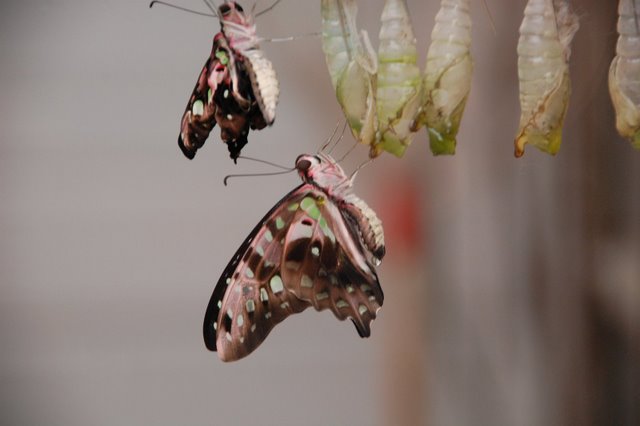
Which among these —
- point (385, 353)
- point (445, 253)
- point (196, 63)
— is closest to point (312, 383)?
point (385, 353)

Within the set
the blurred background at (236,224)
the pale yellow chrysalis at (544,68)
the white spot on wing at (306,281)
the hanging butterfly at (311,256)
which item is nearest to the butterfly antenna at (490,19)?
the blurred background at (236,224)

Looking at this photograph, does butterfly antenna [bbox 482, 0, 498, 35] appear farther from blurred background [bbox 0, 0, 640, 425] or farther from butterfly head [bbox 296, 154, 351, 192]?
butterfly head [bbox 296, 154, 351, 192]

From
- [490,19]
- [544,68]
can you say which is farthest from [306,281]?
[490,19]

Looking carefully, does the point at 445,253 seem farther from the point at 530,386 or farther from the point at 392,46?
the point at 392,46

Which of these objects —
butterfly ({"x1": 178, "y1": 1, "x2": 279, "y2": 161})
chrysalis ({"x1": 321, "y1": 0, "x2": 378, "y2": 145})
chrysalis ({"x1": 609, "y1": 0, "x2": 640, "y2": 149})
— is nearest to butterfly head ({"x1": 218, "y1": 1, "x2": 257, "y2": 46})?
butterfly ({"x1": 178, "y1": 1, "x2": 279, "y2": 161})

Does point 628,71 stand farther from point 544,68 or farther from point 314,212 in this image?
point 314,212
